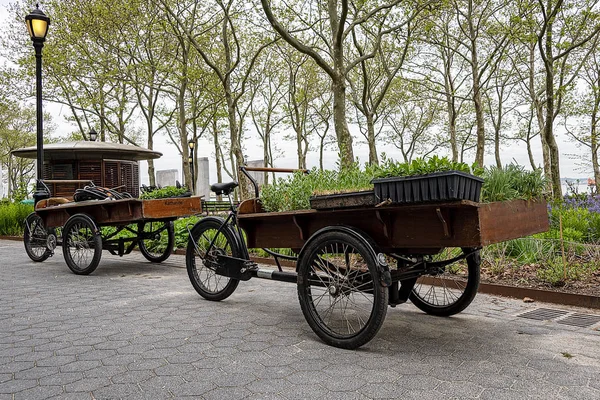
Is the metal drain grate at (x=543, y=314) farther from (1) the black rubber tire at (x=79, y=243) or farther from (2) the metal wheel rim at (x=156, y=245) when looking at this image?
(2) the metal wheel rim at (x=156, y=245)

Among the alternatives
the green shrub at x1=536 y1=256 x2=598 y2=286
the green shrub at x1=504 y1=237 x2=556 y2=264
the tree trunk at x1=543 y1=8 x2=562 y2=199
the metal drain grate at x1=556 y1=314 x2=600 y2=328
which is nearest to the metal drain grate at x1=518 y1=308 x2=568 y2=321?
the metal drain grate at x1=556 y1=314 x2=600 y2=328

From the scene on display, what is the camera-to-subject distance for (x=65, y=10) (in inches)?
714

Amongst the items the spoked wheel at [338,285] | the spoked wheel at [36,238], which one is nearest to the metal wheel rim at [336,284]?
the spoked wheel at [338,285]

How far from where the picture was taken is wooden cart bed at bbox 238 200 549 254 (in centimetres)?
298

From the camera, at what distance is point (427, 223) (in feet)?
10.5

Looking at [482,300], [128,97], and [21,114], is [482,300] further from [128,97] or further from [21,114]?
[21,114]

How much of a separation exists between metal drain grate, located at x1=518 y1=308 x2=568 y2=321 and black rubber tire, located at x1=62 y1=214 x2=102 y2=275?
574 cm

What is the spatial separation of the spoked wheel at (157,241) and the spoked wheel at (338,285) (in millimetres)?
4170

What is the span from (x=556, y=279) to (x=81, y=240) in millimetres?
6555

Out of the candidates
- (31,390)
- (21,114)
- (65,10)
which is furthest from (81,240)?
(21,114)

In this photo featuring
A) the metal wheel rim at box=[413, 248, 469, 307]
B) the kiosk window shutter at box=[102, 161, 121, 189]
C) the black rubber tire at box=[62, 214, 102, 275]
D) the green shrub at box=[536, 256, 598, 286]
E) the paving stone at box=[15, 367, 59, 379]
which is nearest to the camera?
the paving stone at box=[15, 367, 59, 379]

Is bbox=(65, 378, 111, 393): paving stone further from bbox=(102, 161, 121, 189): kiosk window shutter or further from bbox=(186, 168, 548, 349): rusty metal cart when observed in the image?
bbox=(102, 161, 121, 189): kiosk window shutter

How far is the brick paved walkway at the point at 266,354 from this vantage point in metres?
2.69

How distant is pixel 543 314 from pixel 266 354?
273cm
